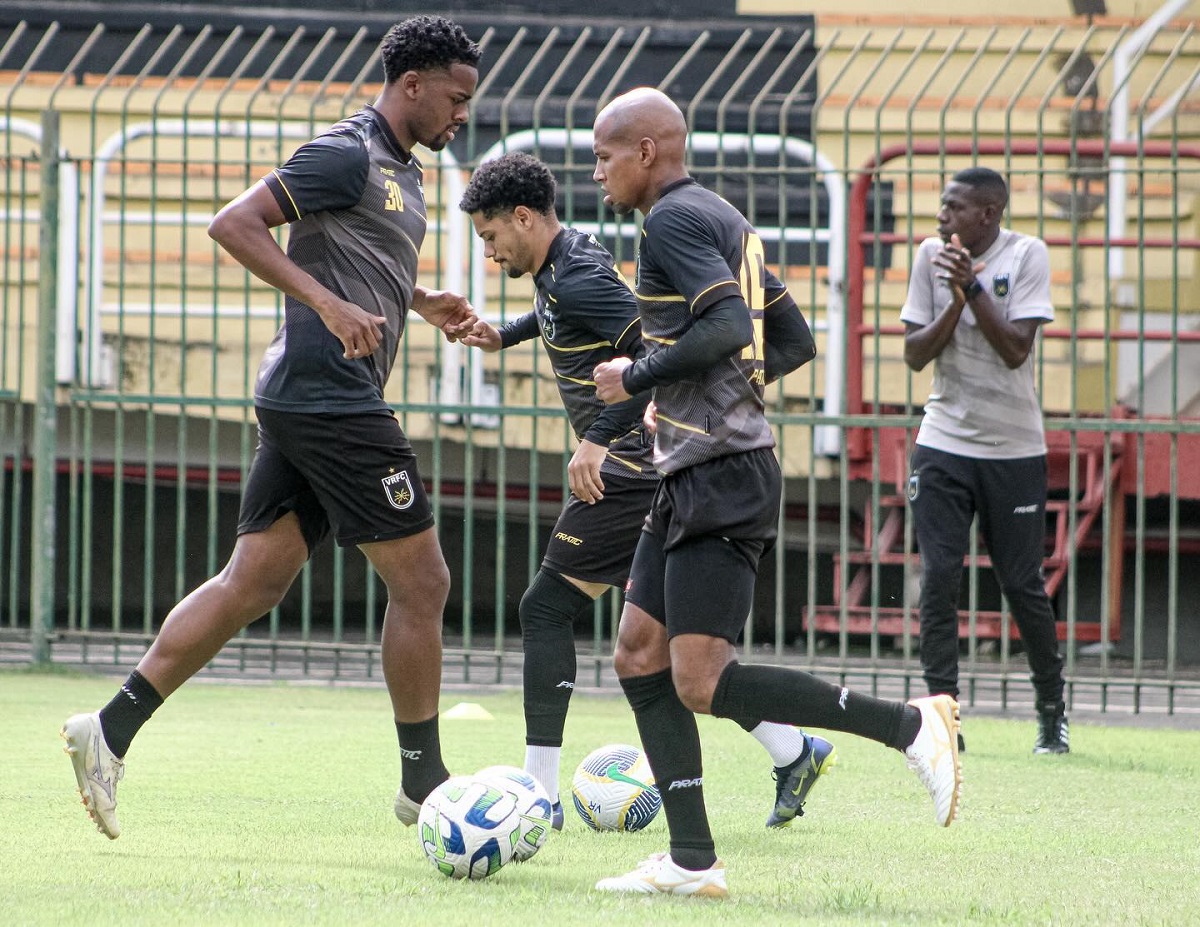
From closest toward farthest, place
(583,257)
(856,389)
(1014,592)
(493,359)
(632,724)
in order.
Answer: (583,257)
(1014,592)
(632,724)
(856,389)
(493,359)

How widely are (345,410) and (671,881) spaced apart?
1638mm

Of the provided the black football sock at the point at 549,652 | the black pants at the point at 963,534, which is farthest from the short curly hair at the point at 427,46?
the black pants at the point at 963,534

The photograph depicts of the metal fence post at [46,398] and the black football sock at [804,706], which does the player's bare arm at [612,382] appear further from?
the metal fence post at [46,398]

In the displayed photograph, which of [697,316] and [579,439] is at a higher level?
[697,316]

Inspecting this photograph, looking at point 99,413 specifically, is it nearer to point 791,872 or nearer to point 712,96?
point 712,96

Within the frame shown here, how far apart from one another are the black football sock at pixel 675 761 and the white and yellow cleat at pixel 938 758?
52 centimetres

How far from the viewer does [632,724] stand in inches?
304

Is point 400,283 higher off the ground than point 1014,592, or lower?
higher

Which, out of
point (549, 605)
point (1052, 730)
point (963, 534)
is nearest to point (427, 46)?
point (549, 605)

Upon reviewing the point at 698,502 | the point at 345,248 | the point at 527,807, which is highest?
the point at 345,248

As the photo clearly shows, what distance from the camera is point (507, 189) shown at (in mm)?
5152

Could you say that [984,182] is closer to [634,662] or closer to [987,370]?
[987,370]

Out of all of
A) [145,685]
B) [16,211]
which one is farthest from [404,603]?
[16,211]

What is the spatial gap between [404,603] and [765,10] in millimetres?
8202
